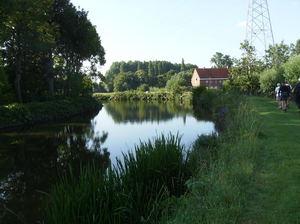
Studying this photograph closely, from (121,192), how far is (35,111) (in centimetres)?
1827

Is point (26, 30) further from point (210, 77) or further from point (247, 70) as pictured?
point (210, 77)

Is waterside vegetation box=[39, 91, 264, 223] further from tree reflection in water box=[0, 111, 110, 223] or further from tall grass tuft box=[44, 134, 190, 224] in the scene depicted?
tree reflection in water box=[0, 111, 110, 223]

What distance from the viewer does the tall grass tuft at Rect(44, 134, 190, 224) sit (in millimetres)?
3761

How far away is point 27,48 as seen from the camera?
19.9 m

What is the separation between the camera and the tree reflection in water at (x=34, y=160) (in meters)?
5.93

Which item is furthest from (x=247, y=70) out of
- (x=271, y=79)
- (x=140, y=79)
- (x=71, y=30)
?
(x=140, y=79)

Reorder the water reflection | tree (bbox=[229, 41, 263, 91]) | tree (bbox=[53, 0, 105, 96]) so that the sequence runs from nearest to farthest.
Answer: the water reflection < tree (bbox=[53, 0, 105, 96]) < tree (bbox=[229, 41, 263, 91])

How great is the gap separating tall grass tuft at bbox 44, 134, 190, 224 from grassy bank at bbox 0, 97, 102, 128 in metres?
14.5

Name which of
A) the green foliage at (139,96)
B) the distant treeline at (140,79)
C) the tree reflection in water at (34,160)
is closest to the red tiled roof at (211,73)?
the green foliage at (139,96)

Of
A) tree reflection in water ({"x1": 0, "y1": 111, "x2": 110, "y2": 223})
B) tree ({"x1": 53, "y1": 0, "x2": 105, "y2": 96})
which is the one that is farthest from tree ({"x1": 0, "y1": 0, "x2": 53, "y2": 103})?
tree reflection in water ({"x1": 0, "y1": 111, "x2": 110, "y2": 223})

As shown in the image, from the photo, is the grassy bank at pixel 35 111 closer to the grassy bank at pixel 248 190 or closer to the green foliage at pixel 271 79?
the grassy bank at pixel 248 190

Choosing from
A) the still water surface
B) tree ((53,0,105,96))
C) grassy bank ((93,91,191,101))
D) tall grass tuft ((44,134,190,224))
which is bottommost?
the still water surface

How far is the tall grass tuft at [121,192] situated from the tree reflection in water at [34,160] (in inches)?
55.9

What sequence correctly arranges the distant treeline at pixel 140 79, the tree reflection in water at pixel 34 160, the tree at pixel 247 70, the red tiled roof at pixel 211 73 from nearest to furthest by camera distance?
the tree reflection in water at pixel 34 160, the tree at pixel 247 70, the red tiled roof at pixel 211 73, the distant treeline at pixel 140 79
